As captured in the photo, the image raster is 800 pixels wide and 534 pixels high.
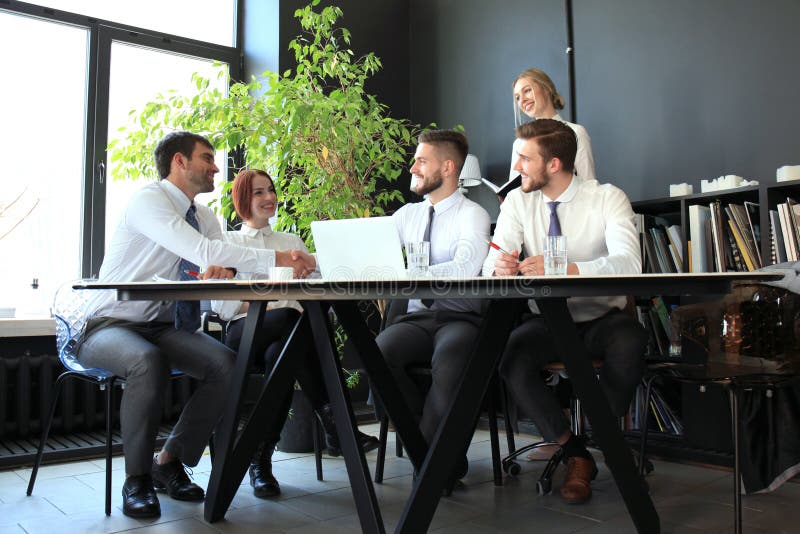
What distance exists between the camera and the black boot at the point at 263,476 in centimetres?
242

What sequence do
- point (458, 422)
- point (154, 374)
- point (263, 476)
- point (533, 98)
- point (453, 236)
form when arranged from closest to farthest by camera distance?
point (458, 422) → point (154, 374) → point (263, 476) → point (453, 236) → point (533, 98)

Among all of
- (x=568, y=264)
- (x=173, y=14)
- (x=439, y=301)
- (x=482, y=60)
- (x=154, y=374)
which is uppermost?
(x=173, y=14)

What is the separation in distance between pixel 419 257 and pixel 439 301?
0.50 metres

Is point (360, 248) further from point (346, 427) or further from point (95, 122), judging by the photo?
point (95, 122)

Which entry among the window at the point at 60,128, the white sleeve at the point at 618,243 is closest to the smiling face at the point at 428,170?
the white sleeve at the point at 618,243

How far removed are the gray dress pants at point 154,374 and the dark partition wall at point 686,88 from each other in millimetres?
2342

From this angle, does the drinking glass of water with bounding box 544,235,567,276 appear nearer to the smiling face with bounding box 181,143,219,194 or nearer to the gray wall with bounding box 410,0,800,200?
the smiling face with bounding box 181,143,219,194

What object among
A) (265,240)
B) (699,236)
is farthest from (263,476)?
(699,236)

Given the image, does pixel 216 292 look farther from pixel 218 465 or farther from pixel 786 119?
pixel 786 119

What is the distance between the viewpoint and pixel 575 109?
12.9 ft

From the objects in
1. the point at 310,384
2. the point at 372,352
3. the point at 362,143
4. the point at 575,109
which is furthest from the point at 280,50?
the point at 372,352

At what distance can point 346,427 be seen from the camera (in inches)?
71.1

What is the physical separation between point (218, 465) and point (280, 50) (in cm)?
294

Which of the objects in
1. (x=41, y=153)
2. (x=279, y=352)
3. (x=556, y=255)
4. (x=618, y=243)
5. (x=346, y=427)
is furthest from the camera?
(x=41, y=153)
